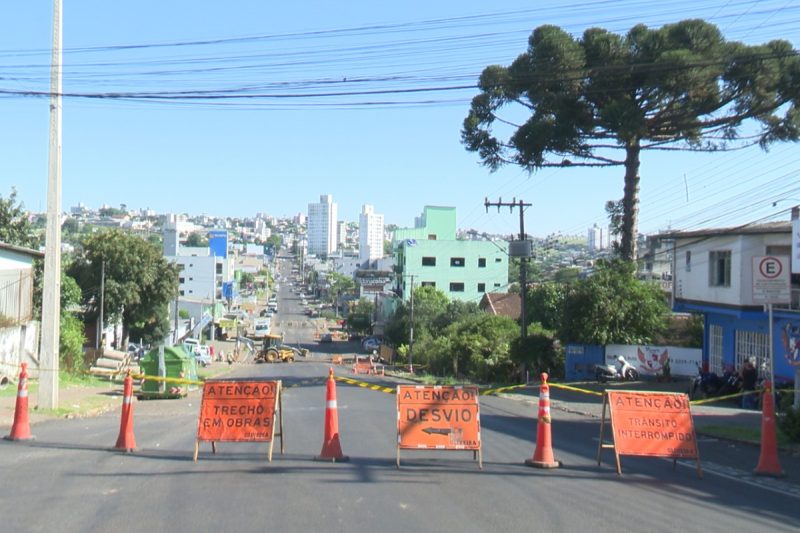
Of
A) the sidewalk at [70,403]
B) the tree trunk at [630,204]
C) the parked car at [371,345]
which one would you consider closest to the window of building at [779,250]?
the tree trunk at [630,204]

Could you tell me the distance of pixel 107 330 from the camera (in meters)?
57.5

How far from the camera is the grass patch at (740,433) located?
15453 mm

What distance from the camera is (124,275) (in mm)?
52562

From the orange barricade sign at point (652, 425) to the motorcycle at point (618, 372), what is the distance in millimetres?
26991

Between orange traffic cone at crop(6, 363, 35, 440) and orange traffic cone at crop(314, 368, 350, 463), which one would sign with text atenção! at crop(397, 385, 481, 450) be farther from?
orange traffic cone at crop(6, 363, 35, 440)

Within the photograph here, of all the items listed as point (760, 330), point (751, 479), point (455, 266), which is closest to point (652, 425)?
point (751, 479)

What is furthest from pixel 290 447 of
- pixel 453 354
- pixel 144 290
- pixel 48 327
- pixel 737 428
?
pixel 144 290

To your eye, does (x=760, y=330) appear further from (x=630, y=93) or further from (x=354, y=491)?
(x=354, y=491)

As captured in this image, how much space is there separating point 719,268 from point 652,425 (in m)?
22.1

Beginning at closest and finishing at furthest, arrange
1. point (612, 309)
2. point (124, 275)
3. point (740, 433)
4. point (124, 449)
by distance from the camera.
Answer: point (124, 449)
point (740, 433)
point (612, 309)
point (124, 275)

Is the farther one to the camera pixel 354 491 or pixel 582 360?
pixel 582 360

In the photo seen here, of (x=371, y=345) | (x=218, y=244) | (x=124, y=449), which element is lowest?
(x=371, y=345)

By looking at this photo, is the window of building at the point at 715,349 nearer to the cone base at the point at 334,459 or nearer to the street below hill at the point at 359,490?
the street below hill at the point at 359,490

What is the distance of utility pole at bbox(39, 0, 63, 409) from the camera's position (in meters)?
18.7
